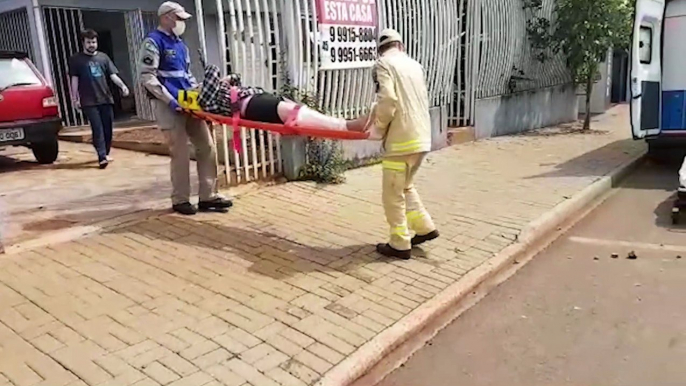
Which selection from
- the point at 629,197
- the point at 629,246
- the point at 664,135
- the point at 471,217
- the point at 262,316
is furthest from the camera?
the point at 664,135

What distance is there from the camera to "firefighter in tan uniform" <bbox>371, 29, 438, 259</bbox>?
181 inches

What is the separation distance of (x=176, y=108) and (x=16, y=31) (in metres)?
8.30

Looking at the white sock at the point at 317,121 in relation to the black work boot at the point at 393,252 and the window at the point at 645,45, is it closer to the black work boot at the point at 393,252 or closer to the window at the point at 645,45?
the black work boot at the point at 393,252

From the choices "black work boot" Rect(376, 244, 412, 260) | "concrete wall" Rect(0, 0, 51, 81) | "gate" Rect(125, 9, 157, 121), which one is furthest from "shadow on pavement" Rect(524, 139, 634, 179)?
"concrete wall" Rect(0, 0, 51, 81)

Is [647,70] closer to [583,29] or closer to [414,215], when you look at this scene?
[583,29]

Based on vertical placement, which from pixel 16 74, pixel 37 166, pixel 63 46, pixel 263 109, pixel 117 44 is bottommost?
pixel 37 166

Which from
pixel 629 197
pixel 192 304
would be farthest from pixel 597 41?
pixel 192 304

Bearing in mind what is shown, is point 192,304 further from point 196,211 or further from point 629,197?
point 629,197

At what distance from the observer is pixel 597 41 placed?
12.1 m

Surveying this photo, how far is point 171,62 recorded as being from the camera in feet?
18.3

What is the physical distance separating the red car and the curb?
6.56 meters

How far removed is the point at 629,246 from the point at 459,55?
5.96m

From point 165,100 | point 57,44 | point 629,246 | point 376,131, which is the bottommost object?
point 629,246

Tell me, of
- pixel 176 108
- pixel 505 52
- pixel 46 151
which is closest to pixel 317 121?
pixel 176 108
